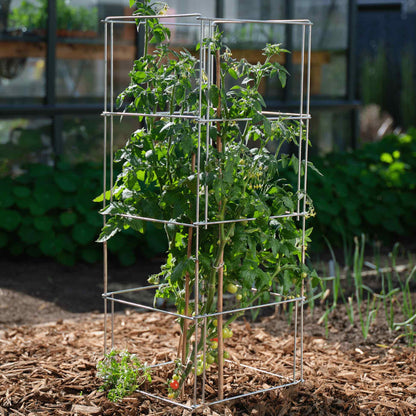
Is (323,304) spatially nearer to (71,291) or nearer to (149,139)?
(71,291)

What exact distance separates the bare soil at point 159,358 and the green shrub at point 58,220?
0.50m

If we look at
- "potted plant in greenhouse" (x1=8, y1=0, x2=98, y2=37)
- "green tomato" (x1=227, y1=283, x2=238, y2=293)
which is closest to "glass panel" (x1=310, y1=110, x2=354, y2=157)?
"potted plant in greenhouse" (x1=8, y1=0, x2=98, y2=37)

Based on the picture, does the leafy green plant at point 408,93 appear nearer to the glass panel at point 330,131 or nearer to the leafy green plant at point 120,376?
the glass panel at point 330,131

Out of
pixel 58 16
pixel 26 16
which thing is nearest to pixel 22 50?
pixel 26 16

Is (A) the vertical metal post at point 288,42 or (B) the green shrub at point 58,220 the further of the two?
(A) the vertical metal post at point 288,42

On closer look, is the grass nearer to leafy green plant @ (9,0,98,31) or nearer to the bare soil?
the bare soil

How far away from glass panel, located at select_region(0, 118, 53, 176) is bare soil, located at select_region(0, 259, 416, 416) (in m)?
1.25

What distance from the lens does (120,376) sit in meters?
3.07

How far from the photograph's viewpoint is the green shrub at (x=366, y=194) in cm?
659

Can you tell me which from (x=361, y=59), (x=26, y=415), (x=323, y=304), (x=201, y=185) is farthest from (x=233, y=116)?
(x=361, y=59)

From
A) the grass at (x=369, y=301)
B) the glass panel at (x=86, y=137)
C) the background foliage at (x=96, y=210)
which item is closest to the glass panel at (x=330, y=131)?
the background foliage at (x=96, y=210)

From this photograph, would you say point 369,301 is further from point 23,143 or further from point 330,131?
point 330,131

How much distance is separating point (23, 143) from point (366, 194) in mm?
3030

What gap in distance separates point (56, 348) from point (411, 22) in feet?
42.9
